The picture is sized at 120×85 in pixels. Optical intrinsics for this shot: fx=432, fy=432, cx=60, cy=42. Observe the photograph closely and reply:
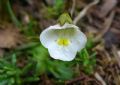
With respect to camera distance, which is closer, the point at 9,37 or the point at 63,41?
the point at 63,41

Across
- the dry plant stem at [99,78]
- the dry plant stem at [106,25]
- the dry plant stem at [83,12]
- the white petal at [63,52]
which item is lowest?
the dry plant stem at [99,78]

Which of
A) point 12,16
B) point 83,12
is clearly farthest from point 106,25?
point 12,16

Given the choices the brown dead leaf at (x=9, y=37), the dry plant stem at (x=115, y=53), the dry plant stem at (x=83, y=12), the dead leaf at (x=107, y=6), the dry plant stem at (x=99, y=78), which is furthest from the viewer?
the dead leaf at (x=107, y=6)

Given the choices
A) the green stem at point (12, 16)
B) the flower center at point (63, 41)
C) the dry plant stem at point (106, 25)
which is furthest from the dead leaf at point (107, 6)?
the flower center at point (63, 41)

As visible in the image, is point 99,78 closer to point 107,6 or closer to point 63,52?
point 63,52

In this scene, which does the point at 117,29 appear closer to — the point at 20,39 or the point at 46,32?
the point at 20,39

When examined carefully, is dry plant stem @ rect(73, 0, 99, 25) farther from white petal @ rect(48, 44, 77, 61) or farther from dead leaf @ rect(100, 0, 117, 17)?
white petal @ rect(48, 44, 77, 61)

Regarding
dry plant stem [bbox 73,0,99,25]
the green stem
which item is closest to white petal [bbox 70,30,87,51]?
dry plant stem [bbox 73,0,99,25]

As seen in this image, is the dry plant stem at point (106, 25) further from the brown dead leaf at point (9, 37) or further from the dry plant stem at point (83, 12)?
the brown dead leaf at point (9, 37)
